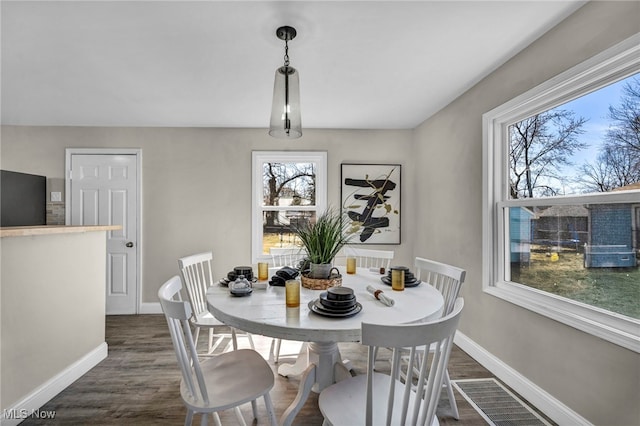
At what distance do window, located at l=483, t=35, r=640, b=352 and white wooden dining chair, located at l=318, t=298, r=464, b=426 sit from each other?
1.05 m

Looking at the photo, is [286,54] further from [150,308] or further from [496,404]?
[150,308]

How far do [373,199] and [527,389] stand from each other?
237 centimetres

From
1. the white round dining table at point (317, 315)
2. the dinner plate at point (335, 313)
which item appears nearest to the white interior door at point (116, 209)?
the white round dining table at point (317, 315)

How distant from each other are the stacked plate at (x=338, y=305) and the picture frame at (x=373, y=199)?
7.99 ft

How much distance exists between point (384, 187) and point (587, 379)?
102 inches

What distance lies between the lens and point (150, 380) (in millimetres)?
2170

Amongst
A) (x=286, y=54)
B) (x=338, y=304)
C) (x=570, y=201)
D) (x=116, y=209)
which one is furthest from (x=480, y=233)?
(x=116, y=209)

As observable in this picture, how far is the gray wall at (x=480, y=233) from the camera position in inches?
57.3

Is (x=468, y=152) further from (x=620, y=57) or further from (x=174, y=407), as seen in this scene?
(x=174, y=407)

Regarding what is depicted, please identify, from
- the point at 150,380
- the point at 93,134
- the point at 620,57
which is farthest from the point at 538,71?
the point at 93,134

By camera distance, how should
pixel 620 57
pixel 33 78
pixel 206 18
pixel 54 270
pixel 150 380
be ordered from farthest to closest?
1. pixel 33 78
2. pixel 150 380
3. pixel 54 270
4. pixel 206 18
5. pixel 620 57

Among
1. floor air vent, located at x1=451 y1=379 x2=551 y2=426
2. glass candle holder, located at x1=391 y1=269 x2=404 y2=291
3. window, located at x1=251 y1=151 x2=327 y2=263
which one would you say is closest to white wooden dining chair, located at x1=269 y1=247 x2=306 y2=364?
window, located at x1=251 y1=151 x2=327 y2=263

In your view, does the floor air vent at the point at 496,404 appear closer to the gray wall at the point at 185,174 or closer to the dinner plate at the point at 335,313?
the dinner plate at the point at 335,313

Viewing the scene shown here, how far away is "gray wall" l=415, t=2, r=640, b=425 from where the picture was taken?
1.46 metres
